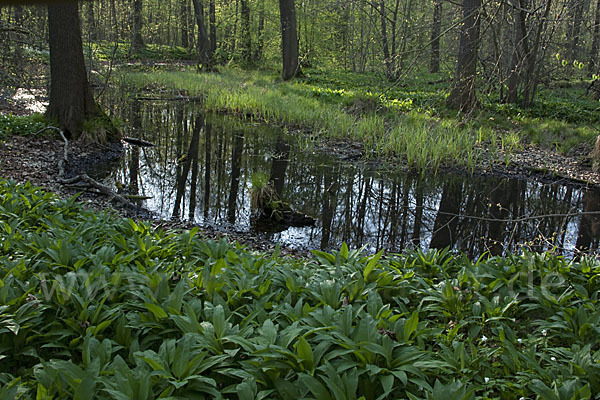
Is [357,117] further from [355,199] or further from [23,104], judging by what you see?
[23,104]

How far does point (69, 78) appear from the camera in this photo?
26.8 ft

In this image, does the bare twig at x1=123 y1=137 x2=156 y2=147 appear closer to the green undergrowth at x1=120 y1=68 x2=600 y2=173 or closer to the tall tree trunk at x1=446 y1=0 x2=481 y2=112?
the green undergrowth at x1=120 y1=68 x2=600 y2=173

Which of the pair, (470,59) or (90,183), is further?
(90,183)

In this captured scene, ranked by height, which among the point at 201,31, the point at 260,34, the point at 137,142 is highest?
the point at 260,34

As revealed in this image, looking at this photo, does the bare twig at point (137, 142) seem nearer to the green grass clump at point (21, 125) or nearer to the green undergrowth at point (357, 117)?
the green grass clump at point (21, 125)

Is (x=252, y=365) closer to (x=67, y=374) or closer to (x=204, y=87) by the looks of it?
(x=67, y=374)

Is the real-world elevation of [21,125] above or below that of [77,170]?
above

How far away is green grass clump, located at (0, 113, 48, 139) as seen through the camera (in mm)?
7968

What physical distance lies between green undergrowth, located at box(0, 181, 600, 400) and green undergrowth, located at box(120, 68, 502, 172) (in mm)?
2749

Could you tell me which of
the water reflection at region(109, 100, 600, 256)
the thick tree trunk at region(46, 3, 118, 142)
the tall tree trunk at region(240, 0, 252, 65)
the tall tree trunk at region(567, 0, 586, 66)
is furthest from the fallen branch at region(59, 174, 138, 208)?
the tall tree trunk at region(240, 0, 252, 65)

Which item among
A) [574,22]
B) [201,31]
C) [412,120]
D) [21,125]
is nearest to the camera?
[574,22]

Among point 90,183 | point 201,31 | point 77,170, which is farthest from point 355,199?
point 201,31

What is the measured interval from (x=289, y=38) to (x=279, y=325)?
17.4 metres

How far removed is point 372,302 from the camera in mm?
2721
